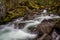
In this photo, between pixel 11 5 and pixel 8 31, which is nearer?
pixel 8 31

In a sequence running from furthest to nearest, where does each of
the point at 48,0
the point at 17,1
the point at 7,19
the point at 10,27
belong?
the point at 48,0 < the point at 17,1 < the point at 7,19 < the point at 10,27

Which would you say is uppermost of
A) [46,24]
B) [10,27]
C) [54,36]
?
[46,24]

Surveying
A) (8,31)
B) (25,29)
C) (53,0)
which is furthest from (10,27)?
(53,0)

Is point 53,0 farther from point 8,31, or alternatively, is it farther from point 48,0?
point 8,31

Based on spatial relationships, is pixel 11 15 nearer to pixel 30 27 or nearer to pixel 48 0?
pixel 30 27

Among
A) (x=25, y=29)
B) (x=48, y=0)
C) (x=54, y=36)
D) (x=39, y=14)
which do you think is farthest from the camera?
(x=48, y=0)

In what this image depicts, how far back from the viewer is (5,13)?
40.3 feet

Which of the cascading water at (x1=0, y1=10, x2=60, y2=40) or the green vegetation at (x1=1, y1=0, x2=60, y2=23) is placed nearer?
the cascading water at (x1=0, y1=10, x2=60, y2=40)

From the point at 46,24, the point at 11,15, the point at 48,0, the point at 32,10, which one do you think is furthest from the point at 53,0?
the point at 46,24

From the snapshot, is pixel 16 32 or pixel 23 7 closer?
pixel 16 32

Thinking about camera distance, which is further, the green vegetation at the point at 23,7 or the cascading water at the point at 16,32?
the green vegetation at the point at 23,7

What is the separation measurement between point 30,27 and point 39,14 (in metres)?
3.25

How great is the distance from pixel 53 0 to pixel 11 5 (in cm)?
433

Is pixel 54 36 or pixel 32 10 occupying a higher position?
pixel 54 36
